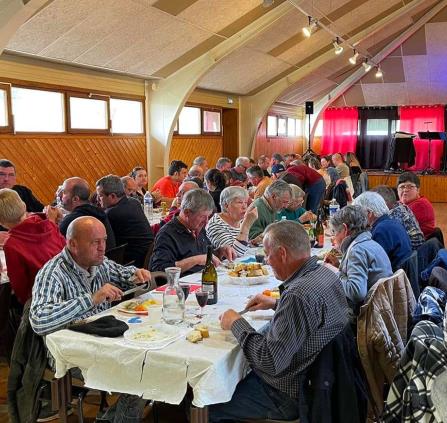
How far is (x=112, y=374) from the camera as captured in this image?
92.7 inches

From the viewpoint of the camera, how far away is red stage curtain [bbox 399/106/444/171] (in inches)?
677

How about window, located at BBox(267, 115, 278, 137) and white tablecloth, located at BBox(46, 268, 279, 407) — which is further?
window, located at BBox(267, 115, 278, 137)

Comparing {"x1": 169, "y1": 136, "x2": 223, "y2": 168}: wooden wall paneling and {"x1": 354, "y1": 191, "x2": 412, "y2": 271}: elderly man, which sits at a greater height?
{"x1": 169, "y1": 136, "x2": 223, "y2": 168}: wooden wall paneling

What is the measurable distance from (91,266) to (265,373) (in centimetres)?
113

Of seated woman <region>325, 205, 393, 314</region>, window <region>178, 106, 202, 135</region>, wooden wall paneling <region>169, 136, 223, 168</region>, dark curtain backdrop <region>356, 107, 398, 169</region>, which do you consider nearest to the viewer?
seated woman <region>325, 205, 393, 314</region>

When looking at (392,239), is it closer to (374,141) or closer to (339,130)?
(374,141)

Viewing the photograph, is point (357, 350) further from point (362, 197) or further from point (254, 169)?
point (254, 169)

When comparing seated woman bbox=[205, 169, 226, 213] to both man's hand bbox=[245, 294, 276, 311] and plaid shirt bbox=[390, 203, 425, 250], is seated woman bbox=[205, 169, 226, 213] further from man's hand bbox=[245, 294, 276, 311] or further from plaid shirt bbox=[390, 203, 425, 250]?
man's hand bbox=[245, 294, 276, 311]

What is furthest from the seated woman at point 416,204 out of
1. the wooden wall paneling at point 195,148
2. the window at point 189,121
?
the window at point 189,121

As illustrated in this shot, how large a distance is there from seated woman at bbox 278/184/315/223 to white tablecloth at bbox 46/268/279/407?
2.81 meters

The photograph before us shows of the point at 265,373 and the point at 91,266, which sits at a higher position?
the point at 91,266

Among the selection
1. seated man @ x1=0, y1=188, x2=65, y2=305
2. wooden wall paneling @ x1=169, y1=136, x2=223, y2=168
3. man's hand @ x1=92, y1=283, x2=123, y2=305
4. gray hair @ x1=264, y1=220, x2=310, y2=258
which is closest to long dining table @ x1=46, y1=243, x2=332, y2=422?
man's hand @ x1=92, y1=283, x2=123, y2=305

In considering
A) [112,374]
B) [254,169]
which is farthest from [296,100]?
Result: [112,374]

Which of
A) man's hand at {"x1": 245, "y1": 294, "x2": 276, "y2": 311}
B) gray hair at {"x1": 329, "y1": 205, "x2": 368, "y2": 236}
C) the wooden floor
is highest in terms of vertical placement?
gray hair at {"x1": 329, "y1": 205, "x2": 368, "y2": 236}
